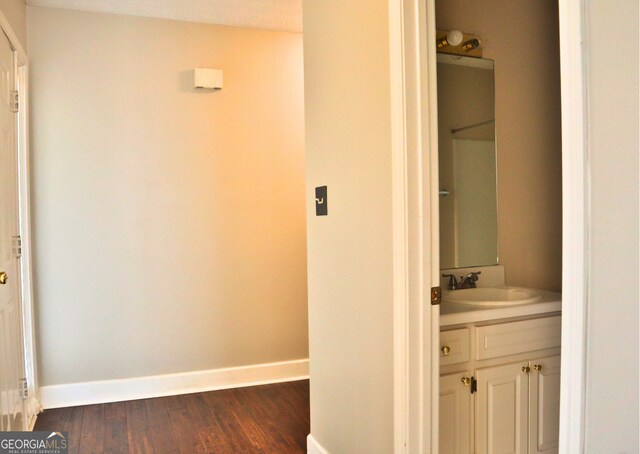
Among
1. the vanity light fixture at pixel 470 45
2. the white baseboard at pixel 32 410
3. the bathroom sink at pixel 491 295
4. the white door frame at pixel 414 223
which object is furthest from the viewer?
the white baseboard at pixel 32 410

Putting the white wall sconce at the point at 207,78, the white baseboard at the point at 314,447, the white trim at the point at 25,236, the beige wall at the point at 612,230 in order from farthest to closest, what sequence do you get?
the white wall sconce at the point at 207,78
the white trim at the point at 25,236
the white baseboard at the point at 314,447
the beige wall at the point at 612,230

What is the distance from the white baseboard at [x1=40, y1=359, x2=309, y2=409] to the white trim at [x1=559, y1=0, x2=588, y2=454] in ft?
10.3

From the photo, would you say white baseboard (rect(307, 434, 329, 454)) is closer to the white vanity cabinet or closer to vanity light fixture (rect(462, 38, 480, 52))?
the white vanity cabinet

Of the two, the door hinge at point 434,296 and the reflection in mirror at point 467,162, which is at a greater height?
the reflection in mirror at point 467,162

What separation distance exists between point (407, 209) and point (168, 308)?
2452 mm

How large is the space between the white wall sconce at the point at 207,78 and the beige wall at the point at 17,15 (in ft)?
3.41

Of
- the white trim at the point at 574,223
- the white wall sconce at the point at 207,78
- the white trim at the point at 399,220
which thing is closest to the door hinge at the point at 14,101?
the white wall sconce at the point at 207,78

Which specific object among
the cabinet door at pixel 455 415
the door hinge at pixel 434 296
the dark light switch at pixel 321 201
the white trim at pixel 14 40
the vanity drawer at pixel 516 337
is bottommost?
the cabinet door at pixel 455 415

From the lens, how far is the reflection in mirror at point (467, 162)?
102 inches

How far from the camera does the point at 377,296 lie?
6.48 feet

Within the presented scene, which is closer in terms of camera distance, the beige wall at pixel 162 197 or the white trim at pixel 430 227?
the white trim at pixel 430 227

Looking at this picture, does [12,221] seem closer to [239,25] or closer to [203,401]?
[203,401]

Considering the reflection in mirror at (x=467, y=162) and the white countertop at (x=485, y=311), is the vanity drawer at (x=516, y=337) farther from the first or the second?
the reflection in mirror at (x=467, y=162)

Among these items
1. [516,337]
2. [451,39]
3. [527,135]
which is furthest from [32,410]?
[527,135]
